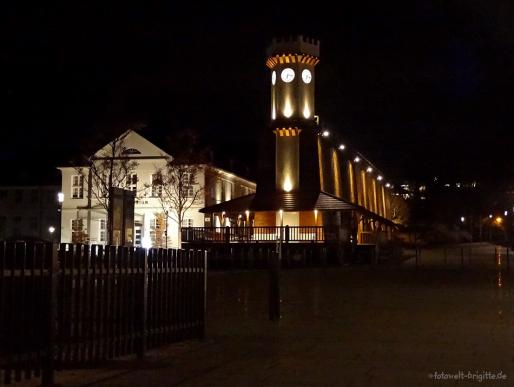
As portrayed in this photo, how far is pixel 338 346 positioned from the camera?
10.4 metres

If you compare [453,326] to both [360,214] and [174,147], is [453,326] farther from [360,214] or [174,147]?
[174,147]

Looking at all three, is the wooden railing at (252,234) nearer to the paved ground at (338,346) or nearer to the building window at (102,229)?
the building window at (102,229)

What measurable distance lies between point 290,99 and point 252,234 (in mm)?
10002

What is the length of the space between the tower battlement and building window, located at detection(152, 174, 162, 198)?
1177 centimetres

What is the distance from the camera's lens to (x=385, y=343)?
10633 millimetres

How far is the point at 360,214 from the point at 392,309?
36028 mm

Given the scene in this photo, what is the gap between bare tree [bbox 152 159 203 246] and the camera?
168ft

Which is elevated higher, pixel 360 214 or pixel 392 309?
pixel 360 214

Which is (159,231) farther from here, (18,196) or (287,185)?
(18,196)

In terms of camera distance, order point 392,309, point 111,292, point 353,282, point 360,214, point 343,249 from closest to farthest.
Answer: point 111,292 → point 392,309 → point 353,282 → point 343,249 → point 360,214

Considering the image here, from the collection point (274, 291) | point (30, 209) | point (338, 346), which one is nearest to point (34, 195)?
point (30, 209)

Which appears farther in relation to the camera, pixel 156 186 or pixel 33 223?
pixel 33 223

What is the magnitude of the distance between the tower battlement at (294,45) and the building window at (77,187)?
18524 mm

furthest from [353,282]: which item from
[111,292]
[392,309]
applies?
[111,292]
